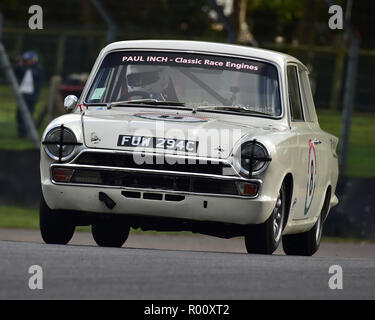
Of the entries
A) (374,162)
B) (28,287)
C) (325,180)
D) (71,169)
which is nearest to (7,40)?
(374,162)

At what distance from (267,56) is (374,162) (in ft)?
16.7

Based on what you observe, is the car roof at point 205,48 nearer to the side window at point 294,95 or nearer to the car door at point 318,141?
the side window at point 294,95

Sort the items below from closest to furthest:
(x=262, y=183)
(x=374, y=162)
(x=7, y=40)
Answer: (x=262, y=183) < (x=374, y=162) < (x=7, y=40)

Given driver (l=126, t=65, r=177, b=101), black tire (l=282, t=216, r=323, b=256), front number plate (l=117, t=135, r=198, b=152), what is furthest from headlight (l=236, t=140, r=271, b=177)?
black tire (l=282, t=216, r=323, b=256)

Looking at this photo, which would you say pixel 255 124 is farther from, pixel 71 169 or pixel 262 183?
pixel 71 169

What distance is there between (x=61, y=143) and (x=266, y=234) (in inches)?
57.1

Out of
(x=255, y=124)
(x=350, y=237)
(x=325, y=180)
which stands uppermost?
(x=255, y=124)

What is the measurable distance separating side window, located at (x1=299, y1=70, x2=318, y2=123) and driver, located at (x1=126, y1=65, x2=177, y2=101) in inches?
56.1

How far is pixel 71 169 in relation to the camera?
825 centimetres

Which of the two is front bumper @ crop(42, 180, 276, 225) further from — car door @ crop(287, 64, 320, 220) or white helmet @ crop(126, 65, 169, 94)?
white helmet @ crop(126, 65, 169, 94)

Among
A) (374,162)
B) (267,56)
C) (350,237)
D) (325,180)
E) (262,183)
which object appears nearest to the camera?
(262,183)

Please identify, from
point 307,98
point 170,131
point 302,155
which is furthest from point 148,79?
point 307,98

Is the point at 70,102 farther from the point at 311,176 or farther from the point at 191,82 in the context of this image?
the point at 311,176
